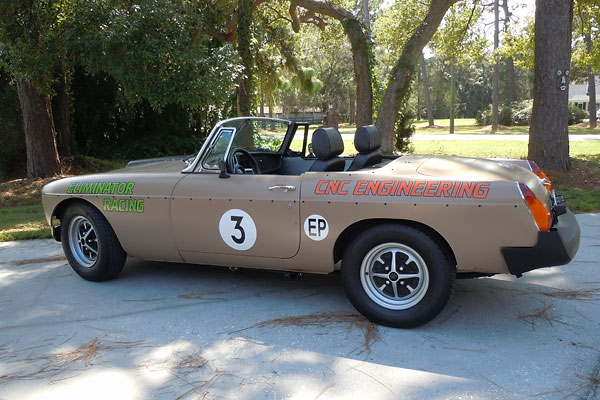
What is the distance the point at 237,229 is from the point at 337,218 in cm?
89

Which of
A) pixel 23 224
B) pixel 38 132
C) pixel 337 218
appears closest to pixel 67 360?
pixel 337 218

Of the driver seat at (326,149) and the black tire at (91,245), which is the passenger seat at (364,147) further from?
the black tire at (91,245)

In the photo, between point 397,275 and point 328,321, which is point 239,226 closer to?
point 328,321

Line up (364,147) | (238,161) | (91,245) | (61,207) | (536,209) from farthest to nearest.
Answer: (61,207)
(91,245)
(238,161)
(364,147)
(536,209)

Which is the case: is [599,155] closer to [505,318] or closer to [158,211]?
[505,318]

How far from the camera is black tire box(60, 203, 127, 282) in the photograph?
500 cm

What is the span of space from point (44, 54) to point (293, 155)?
725cm

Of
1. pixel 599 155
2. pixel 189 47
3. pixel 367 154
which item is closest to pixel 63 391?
pixel 367 154

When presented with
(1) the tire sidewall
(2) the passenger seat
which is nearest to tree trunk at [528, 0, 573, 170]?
(2) the passenger seat

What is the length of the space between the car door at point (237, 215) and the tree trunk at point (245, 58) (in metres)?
11.0

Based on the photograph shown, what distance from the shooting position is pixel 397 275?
3809mm

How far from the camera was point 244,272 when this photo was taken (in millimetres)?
5285

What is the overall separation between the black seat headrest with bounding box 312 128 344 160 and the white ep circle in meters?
0.68

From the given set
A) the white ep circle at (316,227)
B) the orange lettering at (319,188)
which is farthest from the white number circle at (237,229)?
the orange lettering at (319,188)
